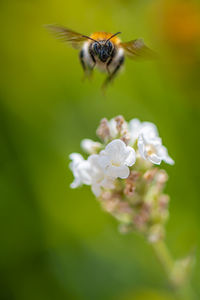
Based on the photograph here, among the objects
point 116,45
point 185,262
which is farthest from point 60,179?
point 116,45

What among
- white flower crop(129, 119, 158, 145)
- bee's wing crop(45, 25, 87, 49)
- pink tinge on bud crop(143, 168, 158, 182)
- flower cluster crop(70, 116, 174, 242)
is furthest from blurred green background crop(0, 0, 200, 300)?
bee's wing crop(45, 25, 87, 49)

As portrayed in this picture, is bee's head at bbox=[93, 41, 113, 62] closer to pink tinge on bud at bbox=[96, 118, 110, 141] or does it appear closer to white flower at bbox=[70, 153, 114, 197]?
pink tinge on bud at bbox=[96, 118, 110, 141]

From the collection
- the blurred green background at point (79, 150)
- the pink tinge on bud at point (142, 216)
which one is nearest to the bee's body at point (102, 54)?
the pink tinge on bud at point (142, 216)

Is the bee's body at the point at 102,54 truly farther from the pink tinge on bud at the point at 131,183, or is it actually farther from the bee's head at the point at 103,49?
the pink tinge on bud at the point at 131,183

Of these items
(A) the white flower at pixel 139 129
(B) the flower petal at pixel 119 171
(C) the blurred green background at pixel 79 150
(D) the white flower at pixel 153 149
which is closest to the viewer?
(B) the flower petal at pixel 119 171

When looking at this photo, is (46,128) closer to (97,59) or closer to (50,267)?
(50,267)

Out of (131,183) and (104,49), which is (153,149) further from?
(104,49)

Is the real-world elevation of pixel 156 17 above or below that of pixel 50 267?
above
